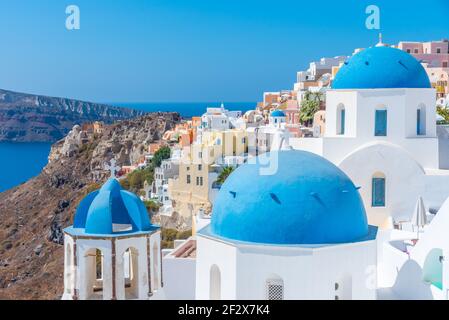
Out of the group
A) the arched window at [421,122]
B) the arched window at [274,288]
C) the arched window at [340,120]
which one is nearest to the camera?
the arched window at [274,288]

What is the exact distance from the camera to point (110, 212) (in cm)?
1155

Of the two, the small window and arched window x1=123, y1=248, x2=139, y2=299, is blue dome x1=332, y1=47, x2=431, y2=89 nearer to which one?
arched window x1=123, y1=248, x2=139, y2=299

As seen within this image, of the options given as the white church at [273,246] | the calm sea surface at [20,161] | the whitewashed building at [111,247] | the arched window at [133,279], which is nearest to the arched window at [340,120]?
the white church at [273,246]

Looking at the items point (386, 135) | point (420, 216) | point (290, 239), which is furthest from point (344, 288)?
point (386, 135)

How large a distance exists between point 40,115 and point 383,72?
5771 centimetres

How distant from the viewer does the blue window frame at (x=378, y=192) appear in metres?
16.0

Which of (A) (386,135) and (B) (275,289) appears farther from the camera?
(A) (386,135)

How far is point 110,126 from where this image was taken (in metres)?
73.1

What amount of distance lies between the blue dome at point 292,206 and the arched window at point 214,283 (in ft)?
1.94

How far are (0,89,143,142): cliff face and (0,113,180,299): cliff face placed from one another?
7.44 ft

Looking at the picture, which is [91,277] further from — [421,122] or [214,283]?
[421,122]

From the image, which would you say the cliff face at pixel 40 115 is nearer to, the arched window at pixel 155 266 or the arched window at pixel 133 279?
the arched window at pixel 133 279

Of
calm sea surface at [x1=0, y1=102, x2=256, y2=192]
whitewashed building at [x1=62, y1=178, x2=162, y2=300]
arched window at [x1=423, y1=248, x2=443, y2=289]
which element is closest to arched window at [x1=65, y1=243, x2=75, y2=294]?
whitewashed building at [x1=62, y1=178, x2=162, y2=300]

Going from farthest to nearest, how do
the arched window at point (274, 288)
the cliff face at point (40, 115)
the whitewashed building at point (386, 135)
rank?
the cliff face at point (40, 115) < the whitewashed building at point (386, 135) < the arched window at point (274, 288)
